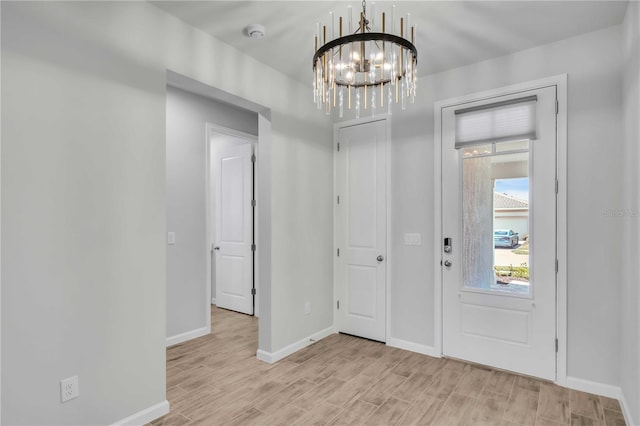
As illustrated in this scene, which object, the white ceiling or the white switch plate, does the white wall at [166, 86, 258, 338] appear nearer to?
the white ceiling

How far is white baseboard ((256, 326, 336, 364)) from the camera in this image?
10.7ft

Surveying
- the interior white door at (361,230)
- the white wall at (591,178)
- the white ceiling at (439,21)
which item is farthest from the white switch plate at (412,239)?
the white ceiling at (439,21)

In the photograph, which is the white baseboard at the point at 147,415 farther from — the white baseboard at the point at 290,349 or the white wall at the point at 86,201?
the white baseboard at the point at 290,349

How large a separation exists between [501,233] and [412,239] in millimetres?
801

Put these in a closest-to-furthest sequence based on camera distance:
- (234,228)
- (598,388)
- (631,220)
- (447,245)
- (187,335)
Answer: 1. (631,220)
2. (598,388)
3. (447,245)
4. (187,335)
5. (234,228)

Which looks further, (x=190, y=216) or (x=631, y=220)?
(x=190, y=216)

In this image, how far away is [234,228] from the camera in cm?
496

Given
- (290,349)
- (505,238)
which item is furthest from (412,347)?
(505,238)

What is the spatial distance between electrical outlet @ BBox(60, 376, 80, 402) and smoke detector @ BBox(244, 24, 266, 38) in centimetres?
250

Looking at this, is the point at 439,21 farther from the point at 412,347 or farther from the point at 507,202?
the point at 412,347

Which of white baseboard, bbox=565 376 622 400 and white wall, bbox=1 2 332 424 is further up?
white wall, bbox=1 2 332 424

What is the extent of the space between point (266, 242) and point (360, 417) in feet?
5.39

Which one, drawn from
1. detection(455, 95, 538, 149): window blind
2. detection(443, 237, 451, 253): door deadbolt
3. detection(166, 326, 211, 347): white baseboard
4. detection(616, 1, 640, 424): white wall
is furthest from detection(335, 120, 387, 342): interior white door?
detection(616, 1, 640, 424): white wall

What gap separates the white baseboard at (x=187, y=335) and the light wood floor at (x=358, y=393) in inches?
7.2
